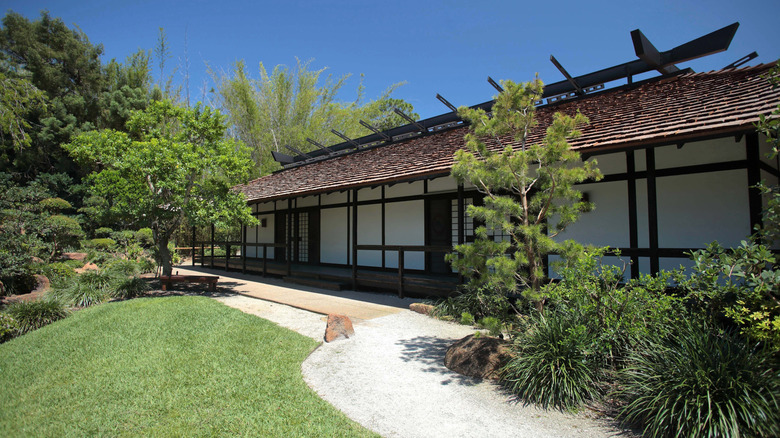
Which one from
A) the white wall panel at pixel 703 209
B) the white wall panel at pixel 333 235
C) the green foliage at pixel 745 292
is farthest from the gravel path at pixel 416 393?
the white wall panel at pixel 333 235

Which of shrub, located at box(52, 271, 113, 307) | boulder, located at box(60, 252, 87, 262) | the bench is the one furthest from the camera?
boulder, located at box(60, 252, 87, 262)

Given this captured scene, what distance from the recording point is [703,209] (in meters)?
6.29

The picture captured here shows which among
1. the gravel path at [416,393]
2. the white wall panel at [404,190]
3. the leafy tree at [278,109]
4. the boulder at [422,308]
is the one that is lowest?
the gravel path at [416,393]

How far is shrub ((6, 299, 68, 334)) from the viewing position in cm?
711

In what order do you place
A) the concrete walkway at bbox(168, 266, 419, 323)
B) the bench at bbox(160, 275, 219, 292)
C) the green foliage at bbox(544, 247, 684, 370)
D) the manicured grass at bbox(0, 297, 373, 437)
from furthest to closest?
the bench at bbox(160, 275, 219, 292), the concrete walkway at bbox(168, 266, 419, 323), the green foliage at bbox(544, 247, 684, 370), the manicured grass at bbox(0, 297, 373, 437)

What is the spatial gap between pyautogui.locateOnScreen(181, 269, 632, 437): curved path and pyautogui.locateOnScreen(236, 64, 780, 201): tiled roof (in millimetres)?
3197

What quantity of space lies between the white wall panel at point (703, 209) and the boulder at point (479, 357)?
398 cm

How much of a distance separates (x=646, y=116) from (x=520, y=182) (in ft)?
12.4

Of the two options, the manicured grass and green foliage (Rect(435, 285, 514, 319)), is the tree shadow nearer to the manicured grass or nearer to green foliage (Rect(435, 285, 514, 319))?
green foliage (Rect(435, 285, 514, 319))

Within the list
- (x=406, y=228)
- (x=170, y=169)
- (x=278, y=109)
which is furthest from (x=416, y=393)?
(x=278, y=109)

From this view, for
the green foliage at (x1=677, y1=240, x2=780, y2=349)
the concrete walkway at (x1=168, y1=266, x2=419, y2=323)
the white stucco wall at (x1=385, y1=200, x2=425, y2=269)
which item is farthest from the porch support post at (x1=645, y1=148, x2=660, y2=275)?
the white stucco wall at (x1=385, y1=200, x2=425, y2=269)

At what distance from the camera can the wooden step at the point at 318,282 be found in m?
10.6

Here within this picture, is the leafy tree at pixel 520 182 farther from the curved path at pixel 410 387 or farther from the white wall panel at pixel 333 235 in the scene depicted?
the white wall panel at pixel 333 235

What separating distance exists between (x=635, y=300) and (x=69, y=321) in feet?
29.4
